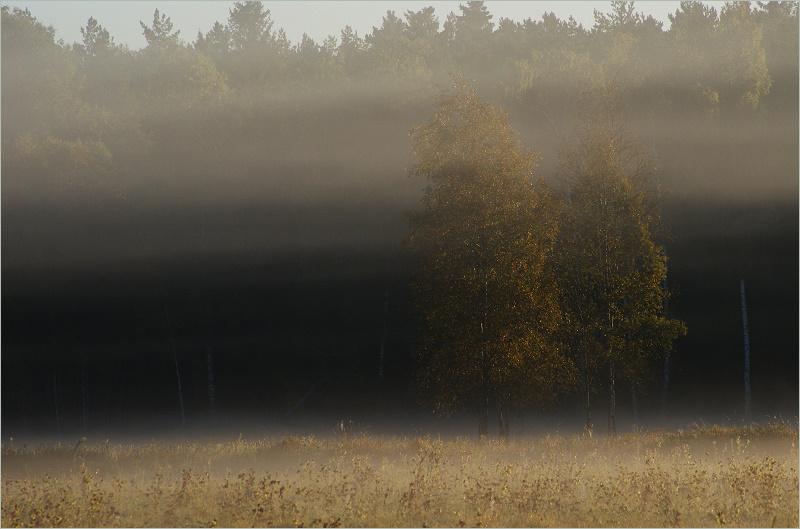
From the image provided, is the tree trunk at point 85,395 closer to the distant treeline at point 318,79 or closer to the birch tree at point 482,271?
the distant treeline at point 318,79

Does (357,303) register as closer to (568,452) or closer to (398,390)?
(398,390)

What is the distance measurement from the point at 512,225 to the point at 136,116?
20424mm

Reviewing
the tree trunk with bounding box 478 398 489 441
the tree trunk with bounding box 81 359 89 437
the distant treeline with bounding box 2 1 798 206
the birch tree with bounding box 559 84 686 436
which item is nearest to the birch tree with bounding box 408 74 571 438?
the tree trunk with bounding box 478 398 489 441

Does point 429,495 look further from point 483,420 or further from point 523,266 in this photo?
point 523,266

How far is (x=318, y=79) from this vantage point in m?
30.6

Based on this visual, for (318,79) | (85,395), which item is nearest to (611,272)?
(318,79)

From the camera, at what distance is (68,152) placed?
85.9 feet

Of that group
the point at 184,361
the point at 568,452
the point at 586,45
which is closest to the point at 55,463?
the point at 568,452

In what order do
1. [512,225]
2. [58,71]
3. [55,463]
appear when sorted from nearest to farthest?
[55,463], [512,225], [58,71]

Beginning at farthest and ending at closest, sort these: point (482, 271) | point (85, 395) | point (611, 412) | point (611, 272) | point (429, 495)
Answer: point (85, 395) → point (611, 272) → point (611, 412) → point (482, 271) → point (429, 495)

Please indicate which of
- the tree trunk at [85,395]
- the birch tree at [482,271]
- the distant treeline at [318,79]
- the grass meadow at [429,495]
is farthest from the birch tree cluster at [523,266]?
the tree trunk at [85,395]

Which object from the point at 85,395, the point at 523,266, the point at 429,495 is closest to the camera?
the point at 429,495

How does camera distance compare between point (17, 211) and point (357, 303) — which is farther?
point (357, 303)

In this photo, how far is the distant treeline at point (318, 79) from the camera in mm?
26828
